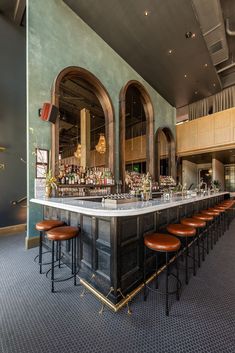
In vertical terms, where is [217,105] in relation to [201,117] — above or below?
above

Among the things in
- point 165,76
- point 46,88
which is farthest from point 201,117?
point 46,88

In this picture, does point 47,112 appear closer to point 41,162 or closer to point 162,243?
point 41,162

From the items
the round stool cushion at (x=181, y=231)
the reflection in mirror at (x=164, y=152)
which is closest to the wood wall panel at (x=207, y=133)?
the reflection in mirror at (x=164, y=152)

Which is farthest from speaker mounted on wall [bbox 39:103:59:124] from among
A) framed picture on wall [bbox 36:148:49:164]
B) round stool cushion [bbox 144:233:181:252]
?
round stool cushion [bbox 144:233:181:252]

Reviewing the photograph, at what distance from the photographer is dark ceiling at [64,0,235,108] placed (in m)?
3.99

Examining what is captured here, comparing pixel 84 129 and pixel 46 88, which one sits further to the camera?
pixel 84 129

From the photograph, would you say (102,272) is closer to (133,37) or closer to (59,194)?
(59,194)

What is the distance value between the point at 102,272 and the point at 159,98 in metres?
7.62

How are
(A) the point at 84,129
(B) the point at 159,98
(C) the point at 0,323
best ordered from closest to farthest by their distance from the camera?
(C) the point at 0,323 < (A) the point at 84,129 < (B) the point at 159,98

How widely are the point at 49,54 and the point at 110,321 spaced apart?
489cm

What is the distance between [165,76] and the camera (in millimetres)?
6453

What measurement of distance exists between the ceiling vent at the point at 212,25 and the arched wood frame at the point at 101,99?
285 centimetres

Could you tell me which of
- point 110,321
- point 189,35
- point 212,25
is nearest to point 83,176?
point 110,321

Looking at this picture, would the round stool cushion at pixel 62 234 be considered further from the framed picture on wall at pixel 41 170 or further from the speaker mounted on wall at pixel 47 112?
the speaker mounted on wall at pixel 47 112
